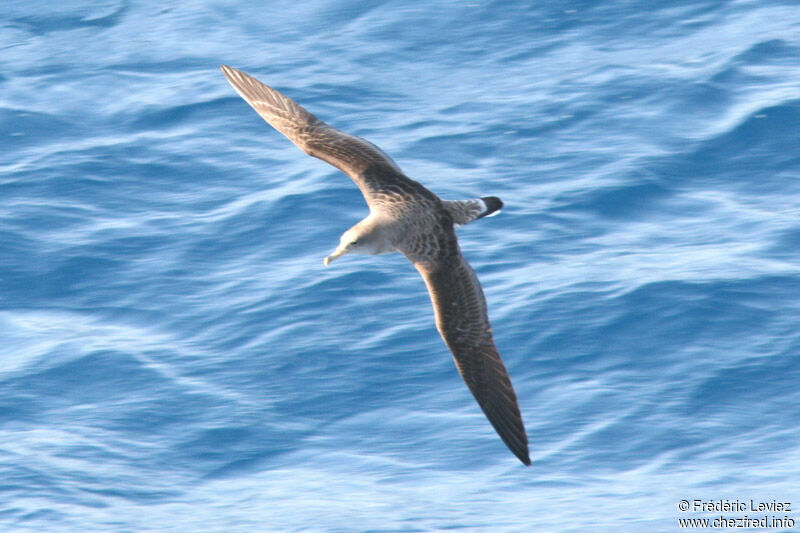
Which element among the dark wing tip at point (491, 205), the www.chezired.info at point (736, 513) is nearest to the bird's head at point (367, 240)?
the dark wing tip at point (491, 205)

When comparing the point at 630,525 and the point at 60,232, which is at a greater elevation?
the point at 60,232

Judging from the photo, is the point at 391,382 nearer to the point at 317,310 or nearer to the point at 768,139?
the point at 317,310

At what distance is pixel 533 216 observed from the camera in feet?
40.4

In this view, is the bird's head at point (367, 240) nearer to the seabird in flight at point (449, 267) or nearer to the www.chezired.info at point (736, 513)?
the seabird in flight at point (449, 267)

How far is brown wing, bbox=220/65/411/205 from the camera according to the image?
32.0 feet

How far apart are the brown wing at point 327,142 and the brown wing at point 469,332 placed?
2.67ft

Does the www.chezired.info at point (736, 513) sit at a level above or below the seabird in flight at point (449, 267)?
below

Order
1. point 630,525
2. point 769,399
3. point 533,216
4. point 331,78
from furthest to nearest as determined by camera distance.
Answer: point 331,78
point 533,216
point 769,399
point 630,525

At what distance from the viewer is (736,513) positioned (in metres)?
9.47

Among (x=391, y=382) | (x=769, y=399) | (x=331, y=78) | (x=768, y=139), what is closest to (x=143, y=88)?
(x=331, y=78)

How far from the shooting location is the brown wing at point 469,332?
9.08 m

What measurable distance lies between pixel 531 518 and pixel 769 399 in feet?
7.21

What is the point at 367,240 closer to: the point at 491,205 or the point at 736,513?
the point at 491,205

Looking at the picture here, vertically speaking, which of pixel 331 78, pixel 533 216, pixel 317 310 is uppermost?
pixel 331 78
